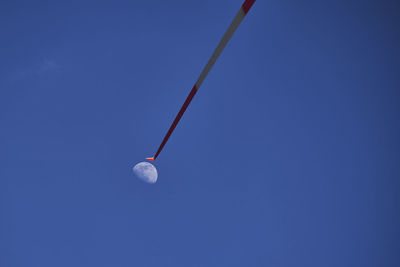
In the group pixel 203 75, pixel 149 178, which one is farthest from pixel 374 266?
pixel 203 75

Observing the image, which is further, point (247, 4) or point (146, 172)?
point (146, 172)

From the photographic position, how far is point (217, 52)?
3.58 metres

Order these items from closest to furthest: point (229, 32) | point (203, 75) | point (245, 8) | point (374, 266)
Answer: point (245, 8)
point (229, 32)
point (203, 75)
point (374, 266)

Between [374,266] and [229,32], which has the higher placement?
[229,32]

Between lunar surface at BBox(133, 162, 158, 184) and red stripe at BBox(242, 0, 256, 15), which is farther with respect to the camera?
lunar surface at BBox(133, 162, 158, 184)

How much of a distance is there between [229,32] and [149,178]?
2571 centimetres

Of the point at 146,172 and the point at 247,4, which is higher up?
the point at 146,172

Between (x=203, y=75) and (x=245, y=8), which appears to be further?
(x=203, y=75)

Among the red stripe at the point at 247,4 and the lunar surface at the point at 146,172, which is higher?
the lunar surface at the point at 146,172

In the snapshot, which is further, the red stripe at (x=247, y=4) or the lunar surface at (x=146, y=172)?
the lunar surface at (x=146, y=172)

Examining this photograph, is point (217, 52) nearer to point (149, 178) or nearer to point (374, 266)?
point (149, 178)

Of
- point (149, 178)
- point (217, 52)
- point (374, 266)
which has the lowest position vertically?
point (374, 266)

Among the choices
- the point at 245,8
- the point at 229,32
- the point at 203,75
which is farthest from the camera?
the point at 203,75

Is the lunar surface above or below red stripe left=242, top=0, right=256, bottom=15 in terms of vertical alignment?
above
